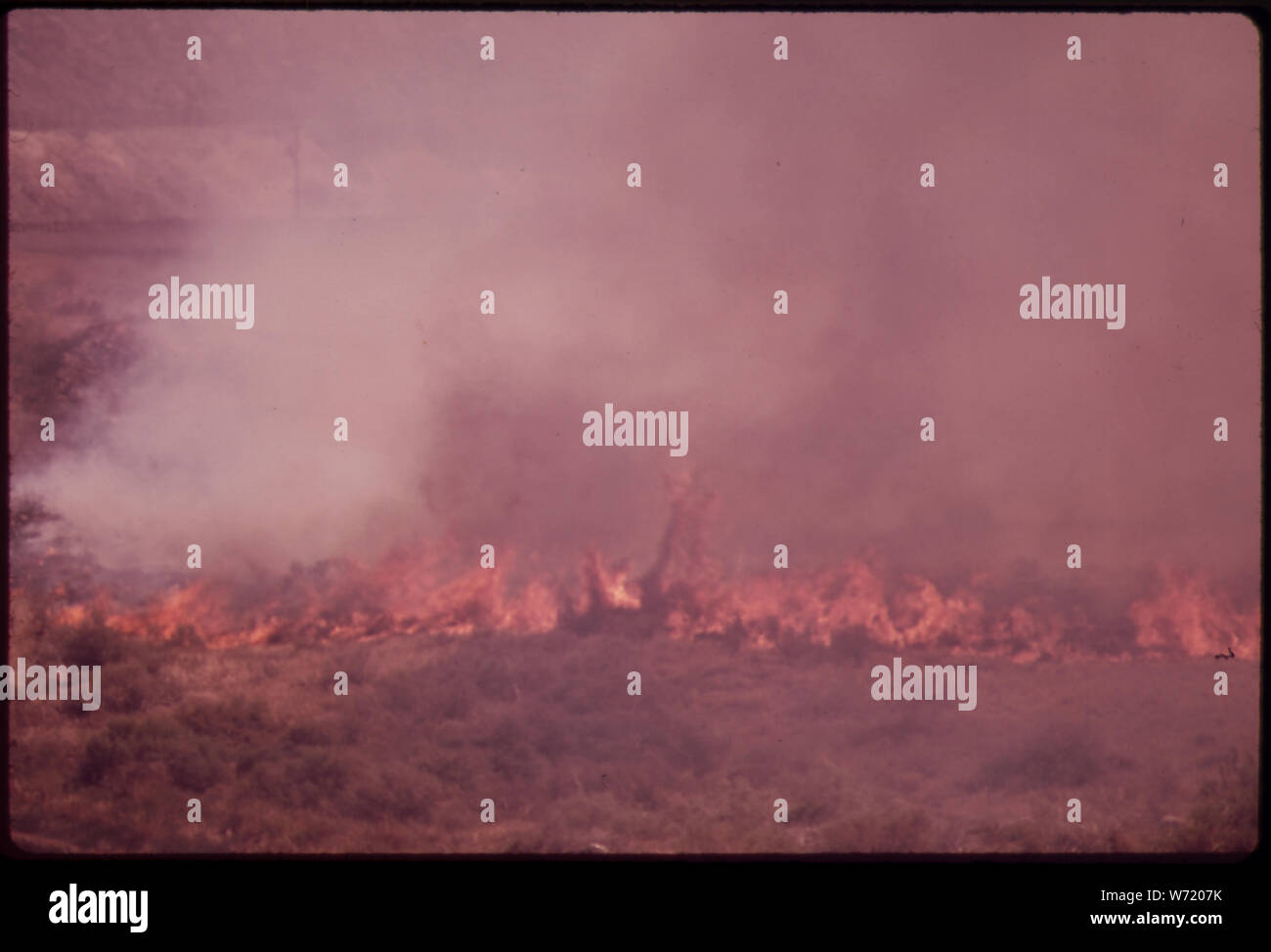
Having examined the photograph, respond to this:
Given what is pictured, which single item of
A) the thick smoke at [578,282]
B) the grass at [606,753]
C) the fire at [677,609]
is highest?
the thick smoke at [578,282]

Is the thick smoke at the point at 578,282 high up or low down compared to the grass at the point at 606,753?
up

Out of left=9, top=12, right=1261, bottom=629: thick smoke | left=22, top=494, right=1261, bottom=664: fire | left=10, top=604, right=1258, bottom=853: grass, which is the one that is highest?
left=9, top=12, right=1261, bottom=629: thick smoke

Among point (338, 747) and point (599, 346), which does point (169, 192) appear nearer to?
point (599, 346)

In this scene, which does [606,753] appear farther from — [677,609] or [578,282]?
[578,282]

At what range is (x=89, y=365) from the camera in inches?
116

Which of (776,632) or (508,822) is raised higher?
(776,632)

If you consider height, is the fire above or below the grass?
above

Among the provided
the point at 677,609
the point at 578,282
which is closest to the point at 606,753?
the point at 677,609

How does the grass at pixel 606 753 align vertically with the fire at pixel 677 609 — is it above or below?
below

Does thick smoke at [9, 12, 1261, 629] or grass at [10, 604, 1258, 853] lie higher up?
thick smoke at [9, 12, 1261, 629]

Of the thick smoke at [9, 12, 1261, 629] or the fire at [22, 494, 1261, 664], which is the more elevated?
the thick smoke at [9, 12, 1261, 629]
